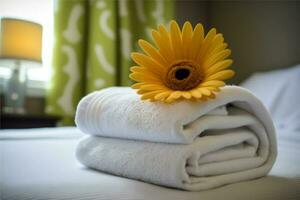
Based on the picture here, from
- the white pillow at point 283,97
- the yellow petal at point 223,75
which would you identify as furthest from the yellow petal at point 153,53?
the white pillow at point 283,97

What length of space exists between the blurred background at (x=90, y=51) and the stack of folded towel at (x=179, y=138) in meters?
1.35

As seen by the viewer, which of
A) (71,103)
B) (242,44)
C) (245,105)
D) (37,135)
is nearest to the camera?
(245,105)

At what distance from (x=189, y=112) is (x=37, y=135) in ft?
2.63

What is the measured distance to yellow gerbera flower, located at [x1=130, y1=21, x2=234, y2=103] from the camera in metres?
0.52

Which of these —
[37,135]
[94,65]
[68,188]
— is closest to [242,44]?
[94,65]

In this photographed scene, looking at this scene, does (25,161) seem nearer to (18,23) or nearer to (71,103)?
(18,23)

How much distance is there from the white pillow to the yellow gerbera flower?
886 millimetres

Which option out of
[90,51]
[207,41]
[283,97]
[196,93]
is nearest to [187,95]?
[196,93]

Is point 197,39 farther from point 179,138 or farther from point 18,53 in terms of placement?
point 18,53

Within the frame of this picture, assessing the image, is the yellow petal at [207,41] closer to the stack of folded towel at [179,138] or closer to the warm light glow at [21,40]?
the stack of folded towel at [179,138]

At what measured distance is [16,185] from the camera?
0.48 metres

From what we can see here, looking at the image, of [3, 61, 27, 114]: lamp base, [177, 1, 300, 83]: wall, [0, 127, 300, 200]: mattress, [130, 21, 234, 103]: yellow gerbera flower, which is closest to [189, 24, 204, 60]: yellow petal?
[130, 21, 234, 103]: yellow gerbera flower

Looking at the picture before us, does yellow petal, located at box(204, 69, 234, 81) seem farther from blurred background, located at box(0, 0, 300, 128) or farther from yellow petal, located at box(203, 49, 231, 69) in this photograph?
blurred background, located at box(0, 0, 300, 128)

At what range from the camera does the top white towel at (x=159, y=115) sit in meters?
0.48
